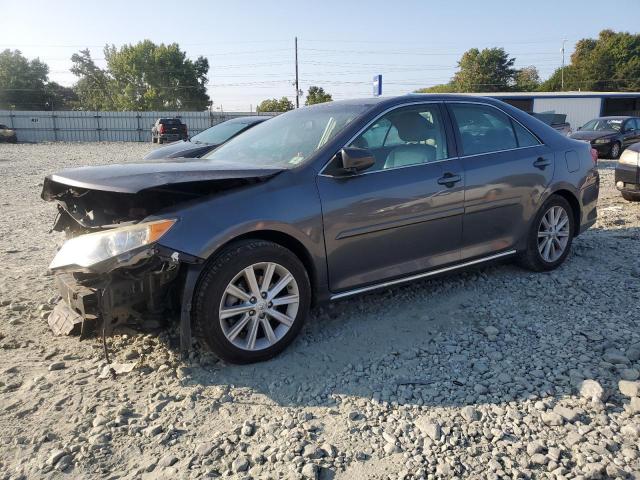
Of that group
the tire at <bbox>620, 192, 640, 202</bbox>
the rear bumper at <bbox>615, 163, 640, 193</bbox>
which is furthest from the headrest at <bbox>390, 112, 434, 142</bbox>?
the tire at <bbox>620, 192, 640, 202</bbox>

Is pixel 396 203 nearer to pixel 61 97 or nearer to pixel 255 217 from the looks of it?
pixel 255 217

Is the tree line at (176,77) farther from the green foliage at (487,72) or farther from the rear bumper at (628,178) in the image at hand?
the rear bumper at (628,178)

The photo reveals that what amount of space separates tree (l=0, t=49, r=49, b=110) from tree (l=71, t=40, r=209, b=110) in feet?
28.7

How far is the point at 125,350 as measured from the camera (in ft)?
11.6

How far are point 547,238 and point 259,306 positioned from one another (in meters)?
3.06

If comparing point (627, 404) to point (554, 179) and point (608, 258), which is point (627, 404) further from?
point (608, 258)

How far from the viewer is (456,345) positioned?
11.8 feet

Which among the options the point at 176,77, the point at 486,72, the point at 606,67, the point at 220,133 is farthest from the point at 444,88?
the point at 220,133

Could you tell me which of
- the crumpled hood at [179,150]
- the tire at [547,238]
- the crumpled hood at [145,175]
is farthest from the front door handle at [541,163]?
the crumpled hood at [179,150]

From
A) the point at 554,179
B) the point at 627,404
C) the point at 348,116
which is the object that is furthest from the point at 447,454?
the point at 554,179

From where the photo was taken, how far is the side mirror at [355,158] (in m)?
3.52

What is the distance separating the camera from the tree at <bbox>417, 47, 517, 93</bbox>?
79.8 metres

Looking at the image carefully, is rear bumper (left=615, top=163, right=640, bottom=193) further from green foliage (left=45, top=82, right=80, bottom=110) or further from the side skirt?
green foliage (left=45, top=82, right=80, bottom=110)

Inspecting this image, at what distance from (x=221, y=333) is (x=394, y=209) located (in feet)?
5.02
